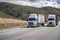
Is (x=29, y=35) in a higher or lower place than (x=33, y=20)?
higher

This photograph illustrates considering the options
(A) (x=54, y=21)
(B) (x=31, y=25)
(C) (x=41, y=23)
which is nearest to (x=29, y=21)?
(B) (x=31, y=25)

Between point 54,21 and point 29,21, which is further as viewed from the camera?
point 54,21

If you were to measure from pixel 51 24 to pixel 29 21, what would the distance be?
8.62m

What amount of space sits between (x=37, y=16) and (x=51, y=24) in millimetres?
6599

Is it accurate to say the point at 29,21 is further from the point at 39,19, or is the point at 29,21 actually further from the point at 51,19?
the point at 51,19

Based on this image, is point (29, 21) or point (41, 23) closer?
point (29, 21)

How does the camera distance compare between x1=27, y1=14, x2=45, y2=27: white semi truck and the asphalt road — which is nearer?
the asphalt road

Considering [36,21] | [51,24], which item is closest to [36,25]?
[36,21]

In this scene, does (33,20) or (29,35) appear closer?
(29,35)

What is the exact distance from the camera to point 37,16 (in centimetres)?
5169

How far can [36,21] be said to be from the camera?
5069 cm

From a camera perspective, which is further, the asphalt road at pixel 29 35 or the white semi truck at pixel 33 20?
the white semi truck at pixel 33 20

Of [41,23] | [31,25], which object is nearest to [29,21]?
[31,25]

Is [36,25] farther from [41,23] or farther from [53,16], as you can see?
[53,16]
